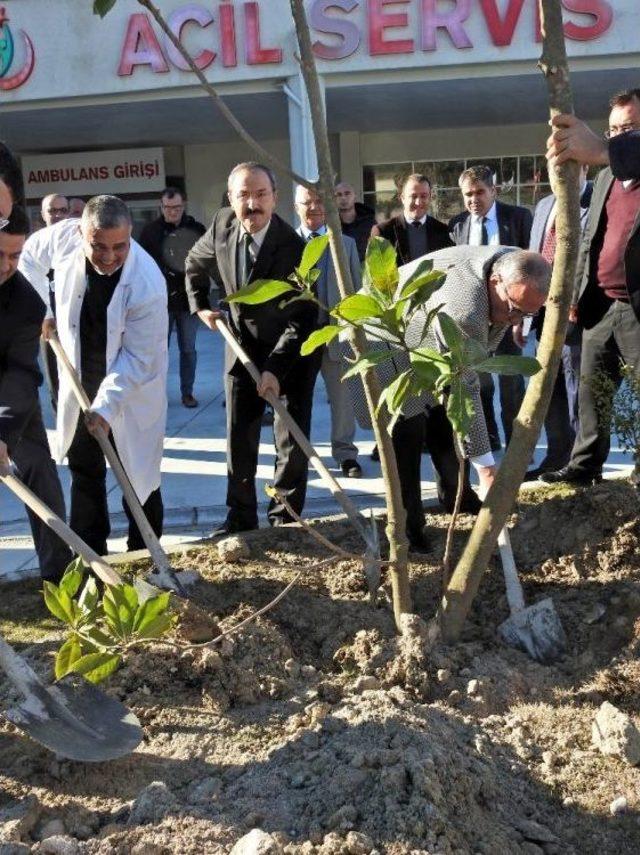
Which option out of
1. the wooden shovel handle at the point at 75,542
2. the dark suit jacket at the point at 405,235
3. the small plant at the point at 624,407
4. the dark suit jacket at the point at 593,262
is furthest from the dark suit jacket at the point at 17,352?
the dark suit jacket at the point at 405,235

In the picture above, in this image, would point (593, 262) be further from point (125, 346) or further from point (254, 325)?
point (125, 346)

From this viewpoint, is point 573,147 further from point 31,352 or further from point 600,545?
point 31,352

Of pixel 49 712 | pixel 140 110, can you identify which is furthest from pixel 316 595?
pixel 140 110

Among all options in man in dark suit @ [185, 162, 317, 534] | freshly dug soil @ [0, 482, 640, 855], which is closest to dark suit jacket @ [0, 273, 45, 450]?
freshly dug soil @ [0, 482, 640, 855]

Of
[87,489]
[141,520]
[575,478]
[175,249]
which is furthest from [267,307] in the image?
[175,249]

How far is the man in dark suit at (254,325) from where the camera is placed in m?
4.78

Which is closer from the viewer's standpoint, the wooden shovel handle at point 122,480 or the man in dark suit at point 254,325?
the wooden shovel handle at point 122,480

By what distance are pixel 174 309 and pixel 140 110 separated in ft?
22.1

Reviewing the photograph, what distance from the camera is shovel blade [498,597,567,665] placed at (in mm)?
3383

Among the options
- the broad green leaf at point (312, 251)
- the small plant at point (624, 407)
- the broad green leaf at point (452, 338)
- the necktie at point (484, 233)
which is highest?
the necktie at point (484, 233)

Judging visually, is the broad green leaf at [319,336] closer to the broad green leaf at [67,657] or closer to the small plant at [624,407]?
the broad green leaf at [67,657]

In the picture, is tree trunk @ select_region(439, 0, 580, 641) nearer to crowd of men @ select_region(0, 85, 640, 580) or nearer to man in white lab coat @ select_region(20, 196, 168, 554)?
crowd of men @ select_region(0, 85, 640, 580)

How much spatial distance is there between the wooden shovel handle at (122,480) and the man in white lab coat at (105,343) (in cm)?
11

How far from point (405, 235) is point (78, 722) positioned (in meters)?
4.82
